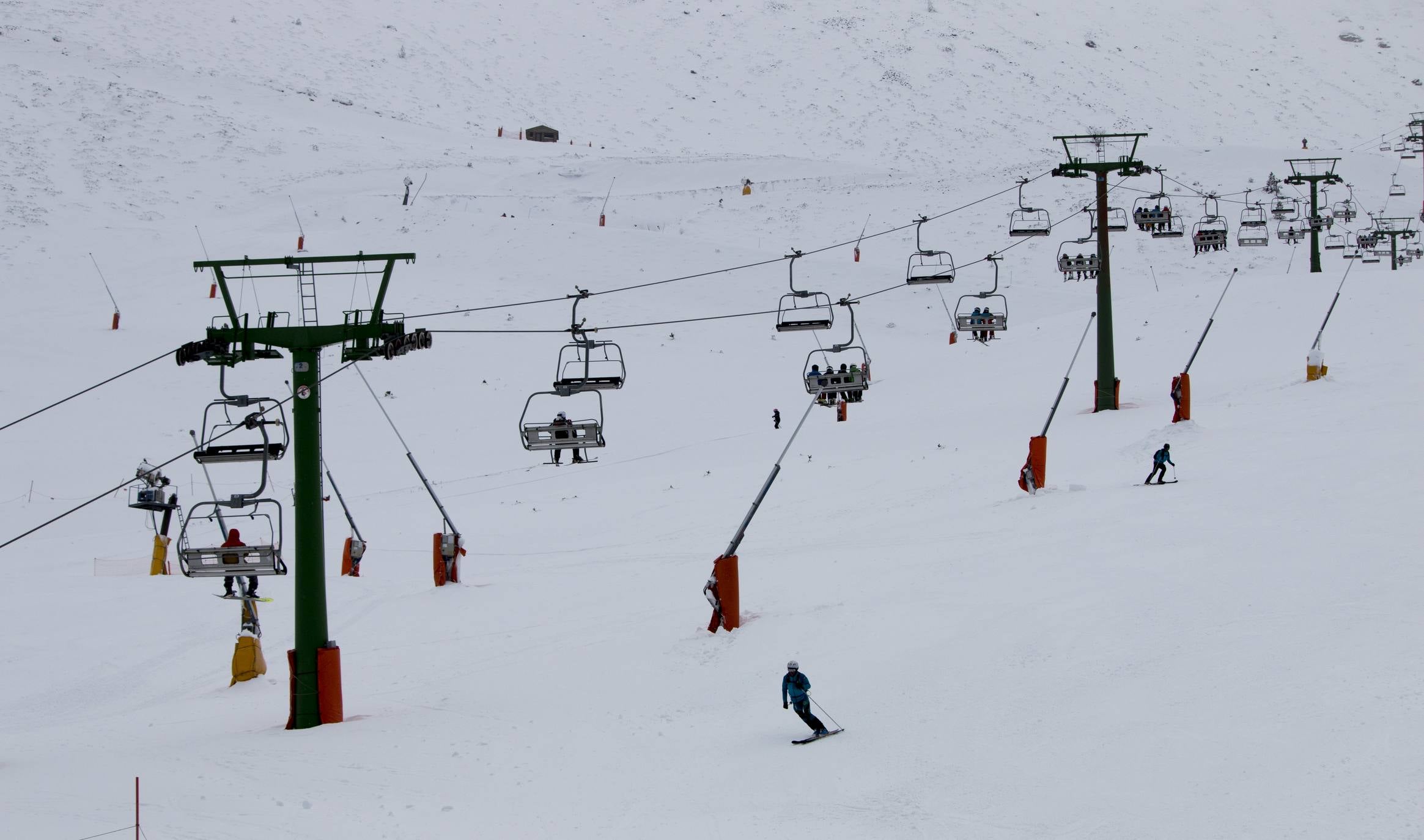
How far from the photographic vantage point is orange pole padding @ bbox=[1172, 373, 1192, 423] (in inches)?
976

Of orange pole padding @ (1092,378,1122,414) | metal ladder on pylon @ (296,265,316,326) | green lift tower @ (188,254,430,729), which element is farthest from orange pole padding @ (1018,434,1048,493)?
metal ladder on pylon @ (296,265,316,326)

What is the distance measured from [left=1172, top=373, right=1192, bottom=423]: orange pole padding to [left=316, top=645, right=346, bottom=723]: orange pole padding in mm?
17269

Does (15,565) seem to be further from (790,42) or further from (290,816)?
(790,42)

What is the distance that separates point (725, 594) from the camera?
16891 mm

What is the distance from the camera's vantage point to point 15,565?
24.5 m

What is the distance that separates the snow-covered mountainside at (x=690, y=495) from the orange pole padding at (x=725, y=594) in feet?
1.34

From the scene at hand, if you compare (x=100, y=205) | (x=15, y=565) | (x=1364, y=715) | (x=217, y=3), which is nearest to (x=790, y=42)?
(x=217, y=3)

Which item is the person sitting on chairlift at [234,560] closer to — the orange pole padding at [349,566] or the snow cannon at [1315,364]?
the orange pole padding at [349,566]

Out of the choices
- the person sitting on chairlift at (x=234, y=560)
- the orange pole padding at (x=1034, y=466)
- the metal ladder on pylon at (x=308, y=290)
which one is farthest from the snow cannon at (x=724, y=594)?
the orange pole padding at (x=1034, y=466)

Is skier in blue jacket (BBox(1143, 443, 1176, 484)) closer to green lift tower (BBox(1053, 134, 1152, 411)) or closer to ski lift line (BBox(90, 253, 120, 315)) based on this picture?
green lift tower (BBox(1053, 134, 1152, 411))

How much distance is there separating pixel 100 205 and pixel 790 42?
208 feet

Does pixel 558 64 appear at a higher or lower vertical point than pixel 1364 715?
higher

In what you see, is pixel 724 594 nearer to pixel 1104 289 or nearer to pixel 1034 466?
pixel 1034 466

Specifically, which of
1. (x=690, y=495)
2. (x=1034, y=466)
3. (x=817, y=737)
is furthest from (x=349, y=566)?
(x=817, y=737)
